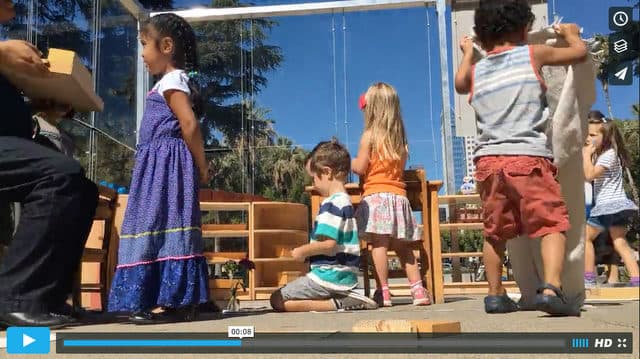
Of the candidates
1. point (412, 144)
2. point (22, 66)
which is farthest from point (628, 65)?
point (412, 144)

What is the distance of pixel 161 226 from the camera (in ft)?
3.99

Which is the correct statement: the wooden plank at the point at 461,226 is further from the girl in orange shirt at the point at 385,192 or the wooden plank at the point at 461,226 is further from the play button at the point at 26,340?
the play button at the point at 26,340

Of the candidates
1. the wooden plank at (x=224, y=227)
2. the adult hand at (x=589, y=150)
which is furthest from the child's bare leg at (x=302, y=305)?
the wooden plank at (x=224, y=227)

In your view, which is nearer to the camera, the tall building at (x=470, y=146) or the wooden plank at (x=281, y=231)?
the tall building at (x=470, y=146)

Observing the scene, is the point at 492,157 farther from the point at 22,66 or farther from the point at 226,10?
the point at 226,10

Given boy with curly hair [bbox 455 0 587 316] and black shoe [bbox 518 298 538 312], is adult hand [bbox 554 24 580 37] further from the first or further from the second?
black shoe [bbox 518 298 538 312]

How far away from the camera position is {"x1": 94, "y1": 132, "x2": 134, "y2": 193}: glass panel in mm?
2609

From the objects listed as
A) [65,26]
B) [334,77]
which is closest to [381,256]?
[65,26]

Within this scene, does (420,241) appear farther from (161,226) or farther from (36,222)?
(36,222)

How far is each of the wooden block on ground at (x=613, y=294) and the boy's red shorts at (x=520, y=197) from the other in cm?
11

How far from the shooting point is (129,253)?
3.96 ft

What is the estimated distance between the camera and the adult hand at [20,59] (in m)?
1.06

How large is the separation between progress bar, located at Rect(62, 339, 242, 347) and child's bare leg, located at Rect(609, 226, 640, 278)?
432mm

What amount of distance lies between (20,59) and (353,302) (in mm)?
880
